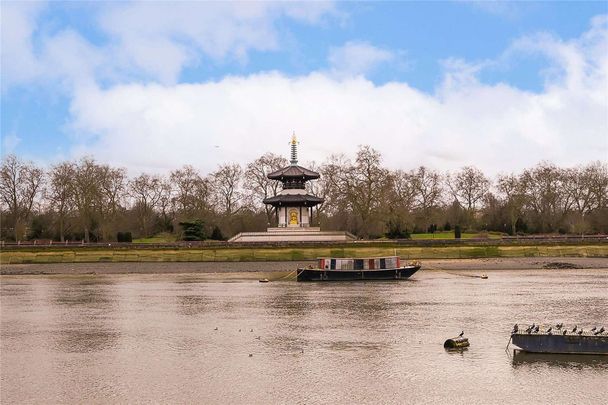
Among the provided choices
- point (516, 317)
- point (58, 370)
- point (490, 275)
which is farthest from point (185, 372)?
point (490, 275)

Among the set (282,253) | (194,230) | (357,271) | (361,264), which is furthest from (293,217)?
(357,271)

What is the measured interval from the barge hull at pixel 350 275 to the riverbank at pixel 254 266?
628cm

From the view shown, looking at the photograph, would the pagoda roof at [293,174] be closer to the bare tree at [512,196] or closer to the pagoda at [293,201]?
the pagoda at [293,201]

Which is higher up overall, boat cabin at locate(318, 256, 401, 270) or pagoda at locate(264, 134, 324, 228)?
pagoda at locate(264, 134, 324, 228)

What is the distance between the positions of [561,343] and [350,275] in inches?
1342

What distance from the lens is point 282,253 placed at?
73812 millimetres

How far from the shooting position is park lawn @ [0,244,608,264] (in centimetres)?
7125

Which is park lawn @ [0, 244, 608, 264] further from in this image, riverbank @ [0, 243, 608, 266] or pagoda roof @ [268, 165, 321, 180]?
pagoda roof @ [268, 165, 321, 180]

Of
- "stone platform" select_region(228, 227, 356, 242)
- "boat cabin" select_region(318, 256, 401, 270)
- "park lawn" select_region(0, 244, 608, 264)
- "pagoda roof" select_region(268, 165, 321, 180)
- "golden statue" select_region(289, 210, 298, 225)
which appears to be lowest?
"boat cabin" select_region(318, 256, 401, 270)

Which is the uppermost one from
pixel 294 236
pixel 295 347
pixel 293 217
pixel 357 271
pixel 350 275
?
pixel 293 217

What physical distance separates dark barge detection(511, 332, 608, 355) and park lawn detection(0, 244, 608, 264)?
47159 millimetres

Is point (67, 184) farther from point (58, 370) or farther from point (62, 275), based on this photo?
point (58, 370)

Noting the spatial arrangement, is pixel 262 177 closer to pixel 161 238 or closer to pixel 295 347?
pixel 161 238

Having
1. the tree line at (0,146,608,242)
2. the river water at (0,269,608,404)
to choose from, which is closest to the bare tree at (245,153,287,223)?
the tree line at (0,146,608,242)
